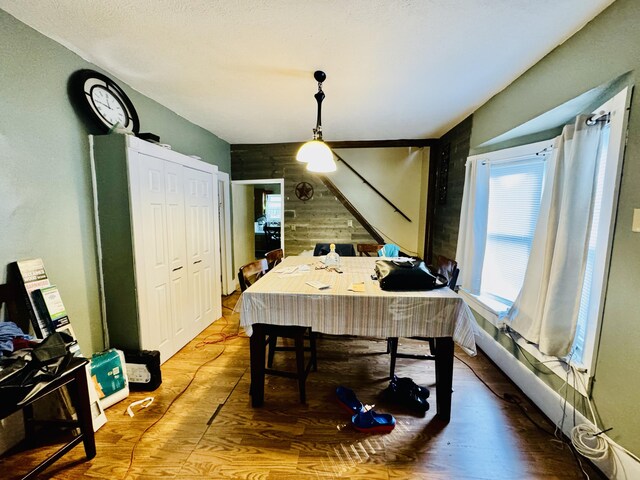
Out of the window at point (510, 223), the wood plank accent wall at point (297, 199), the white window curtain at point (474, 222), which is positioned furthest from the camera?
the wood plank accent wall at point (297, 199)

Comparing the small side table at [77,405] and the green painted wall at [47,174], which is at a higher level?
the green painted wall at [47,174]

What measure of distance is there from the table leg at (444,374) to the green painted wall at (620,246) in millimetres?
746

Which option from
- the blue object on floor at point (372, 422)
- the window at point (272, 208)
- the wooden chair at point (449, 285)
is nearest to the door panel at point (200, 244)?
the blue object on floor at point (372, 422)

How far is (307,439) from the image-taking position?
1529 millimetres

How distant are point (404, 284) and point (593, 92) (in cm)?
155

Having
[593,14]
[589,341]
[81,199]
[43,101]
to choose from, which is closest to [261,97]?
[43,101]

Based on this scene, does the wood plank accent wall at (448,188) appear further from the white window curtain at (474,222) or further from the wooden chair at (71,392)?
the wooden chair at (71,392)

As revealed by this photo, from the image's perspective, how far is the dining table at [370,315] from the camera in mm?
1525

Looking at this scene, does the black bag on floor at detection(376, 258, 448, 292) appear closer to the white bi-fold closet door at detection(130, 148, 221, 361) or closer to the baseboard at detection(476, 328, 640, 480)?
the baseboard at detection(476, 328, 640, 480)

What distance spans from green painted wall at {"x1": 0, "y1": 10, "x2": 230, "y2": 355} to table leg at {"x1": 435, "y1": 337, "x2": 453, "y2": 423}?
2.55 metres

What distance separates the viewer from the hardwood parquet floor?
4.42ft

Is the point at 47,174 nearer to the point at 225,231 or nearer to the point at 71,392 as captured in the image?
the point at 71,392

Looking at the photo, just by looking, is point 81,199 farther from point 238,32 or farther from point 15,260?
point 238,32

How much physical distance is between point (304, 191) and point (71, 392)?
3.38 metres
